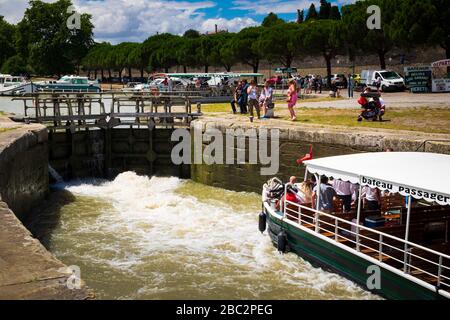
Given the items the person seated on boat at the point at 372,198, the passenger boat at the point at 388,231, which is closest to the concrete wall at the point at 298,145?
the passenger boat at the point at 388,231

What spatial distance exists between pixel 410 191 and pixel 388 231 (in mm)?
1331

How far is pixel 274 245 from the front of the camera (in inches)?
443

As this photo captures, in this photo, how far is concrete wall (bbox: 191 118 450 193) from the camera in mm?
13375

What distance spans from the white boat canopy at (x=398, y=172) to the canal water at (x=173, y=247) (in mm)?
1767

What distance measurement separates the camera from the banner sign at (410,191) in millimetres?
7234

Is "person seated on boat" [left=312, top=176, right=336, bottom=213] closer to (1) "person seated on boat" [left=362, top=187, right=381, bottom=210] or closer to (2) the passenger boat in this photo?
(2) the passenger boat

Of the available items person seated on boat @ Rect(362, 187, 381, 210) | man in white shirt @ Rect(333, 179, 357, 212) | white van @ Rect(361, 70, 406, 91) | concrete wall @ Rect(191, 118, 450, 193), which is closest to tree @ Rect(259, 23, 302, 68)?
white van @ Rect(361, 70, 406, 91)

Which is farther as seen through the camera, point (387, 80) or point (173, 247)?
point (387, 80)

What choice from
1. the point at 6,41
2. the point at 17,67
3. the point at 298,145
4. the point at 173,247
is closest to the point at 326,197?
the point at 173,247

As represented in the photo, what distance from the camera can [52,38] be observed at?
8900cm

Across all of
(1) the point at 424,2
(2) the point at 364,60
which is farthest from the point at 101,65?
(1) the point at 424,2

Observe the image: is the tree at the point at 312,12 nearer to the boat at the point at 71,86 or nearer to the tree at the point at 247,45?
the tree at the point at 247,45

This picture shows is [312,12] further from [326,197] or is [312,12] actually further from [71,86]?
[326,197]
